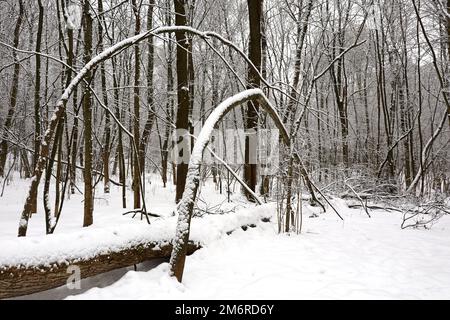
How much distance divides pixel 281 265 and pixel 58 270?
7.31 feet

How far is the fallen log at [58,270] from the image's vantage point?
2.59 meters

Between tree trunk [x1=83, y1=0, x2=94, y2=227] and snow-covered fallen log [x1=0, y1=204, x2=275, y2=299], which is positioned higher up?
tree trunk [x1=83, y1=0, x2=94, y2=227]

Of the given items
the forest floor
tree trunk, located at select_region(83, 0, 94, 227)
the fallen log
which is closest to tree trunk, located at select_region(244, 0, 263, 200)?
the forest floor

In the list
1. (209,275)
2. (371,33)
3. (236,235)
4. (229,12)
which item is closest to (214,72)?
(229,12)

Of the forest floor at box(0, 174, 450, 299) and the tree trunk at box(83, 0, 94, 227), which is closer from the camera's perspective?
the forest floor at box(0, 174, 450, 299)

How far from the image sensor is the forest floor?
9.62 ft

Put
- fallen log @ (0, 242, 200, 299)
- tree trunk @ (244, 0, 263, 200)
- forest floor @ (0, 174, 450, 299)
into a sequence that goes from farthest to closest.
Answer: tree trunk @ (244, 0, 263, 200) → forest floor @ (0, 174, 450, 299) → fallen log @ (0, 242, 200, 299)

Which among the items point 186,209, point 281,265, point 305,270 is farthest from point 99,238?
point 305,270

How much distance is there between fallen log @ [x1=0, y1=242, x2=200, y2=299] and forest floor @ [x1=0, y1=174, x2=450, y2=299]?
129mm

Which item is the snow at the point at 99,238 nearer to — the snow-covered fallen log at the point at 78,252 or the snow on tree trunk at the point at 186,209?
the snow-covered fallen log at the point at 78,252

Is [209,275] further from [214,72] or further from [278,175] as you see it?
[214,72]

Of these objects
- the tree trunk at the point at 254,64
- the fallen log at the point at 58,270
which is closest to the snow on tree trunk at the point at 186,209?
the fallen log at the point at 58,270

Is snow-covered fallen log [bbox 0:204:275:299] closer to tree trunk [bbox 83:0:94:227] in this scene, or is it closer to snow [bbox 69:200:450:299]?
snow [bbox 69:200:450:299]

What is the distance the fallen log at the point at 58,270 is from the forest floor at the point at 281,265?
129mm
